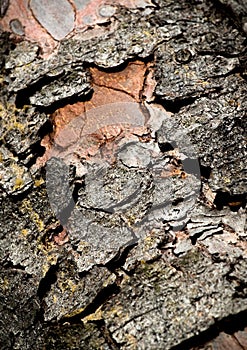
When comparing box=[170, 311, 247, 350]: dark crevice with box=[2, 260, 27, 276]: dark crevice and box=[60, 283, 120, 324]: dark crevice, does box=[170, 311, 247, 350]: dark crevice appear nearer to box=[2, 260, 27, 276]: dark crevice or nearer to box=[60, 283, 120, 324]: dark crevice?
box=[60, 283, 120, 324]: dark crevice

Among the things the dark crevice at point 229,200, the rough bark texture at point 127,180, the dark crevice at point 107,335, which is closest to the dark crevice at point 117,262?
the rough bark texture at point 127,180

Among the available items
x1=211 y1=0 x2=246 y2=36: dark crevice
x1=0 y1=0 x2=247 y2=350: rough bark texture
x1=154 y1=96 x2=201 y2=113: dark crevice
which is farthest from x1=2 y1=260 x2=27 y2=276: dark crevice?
x1=211 y1=0 x2=246 y2=36: dark crevice

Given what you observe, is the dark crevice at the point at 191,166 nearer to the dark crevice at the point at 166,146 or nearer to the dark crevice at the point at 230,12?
the dark crevice at the point at 166,146

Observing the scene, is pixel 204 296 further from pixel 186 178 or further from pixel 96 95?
pixel 96 95

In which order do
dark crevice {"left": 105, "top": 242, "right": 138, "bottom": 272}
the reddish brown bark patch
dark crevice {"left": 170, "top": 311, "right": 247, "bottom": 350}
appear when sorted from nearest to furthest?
dark crevice {"left": 170, "top": 311, "right": 247, "bottom": 350}
dark crevice {"left": 105, "top": 242, "right": 138, "bottom": 272}
the reddish brown bark patch

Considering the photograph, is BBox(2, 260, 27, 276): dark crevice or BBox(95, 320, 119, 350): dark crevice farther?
BBox(2, 260, 27, 276): dark crevice

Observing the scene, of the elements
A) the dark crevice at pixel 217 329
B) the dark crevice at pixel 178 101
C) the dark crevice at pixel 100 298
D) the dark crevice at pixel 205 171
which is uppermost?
the dark crevice at pixel 178 101

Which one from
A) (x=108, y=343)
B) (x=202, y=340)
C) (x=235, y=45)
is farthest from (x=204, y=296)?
(x=235, y=45)

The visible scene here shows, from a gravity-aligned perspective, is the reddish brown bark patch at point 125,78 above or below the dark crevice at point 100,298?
above

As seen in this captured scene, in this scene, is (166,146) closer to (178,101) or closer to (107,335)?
(178,101)
